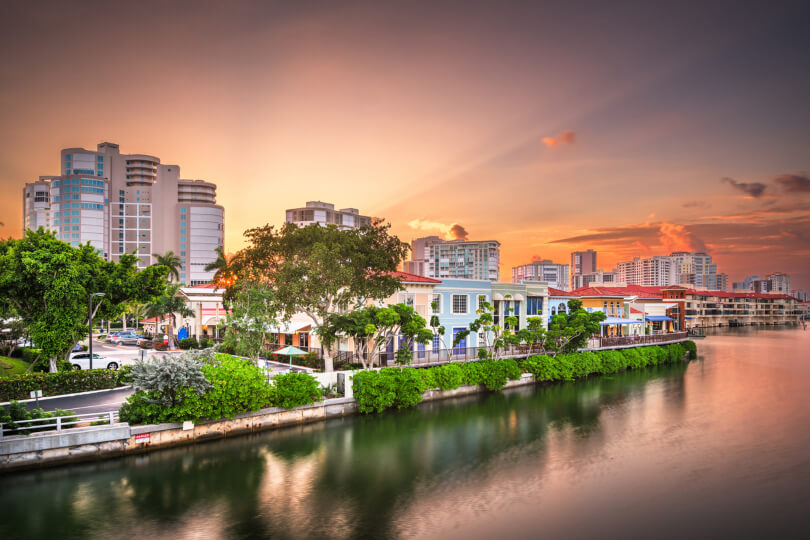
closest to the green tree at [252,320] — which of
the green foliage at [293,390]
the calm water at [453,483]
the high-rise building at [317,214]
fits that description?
the green foliage at [293,390]

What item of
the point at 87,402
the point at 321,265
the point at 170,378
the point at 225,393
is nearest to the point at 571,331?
the point at 321,265

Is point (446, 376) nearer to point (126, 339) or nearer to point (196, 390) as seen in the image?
point (196, 390)

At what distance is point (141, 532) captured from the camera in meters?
15.4

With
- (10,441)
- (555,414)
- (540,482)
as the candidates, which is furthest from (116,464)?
(555,414)

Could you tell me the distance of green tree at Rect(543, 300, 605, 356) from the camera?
4233 cm

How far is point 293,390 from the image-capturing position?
84.8 ft

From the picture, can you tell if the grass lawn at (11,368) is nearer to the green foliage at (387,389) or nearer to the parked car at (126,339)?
the green foliage at (387,389)

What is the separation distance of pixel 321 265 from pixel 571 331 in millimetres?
22156

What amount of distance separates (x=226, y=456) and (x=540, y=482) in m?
12.6

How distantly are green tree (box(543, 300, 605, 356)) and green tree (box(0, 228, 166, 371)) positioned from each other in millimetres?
30798

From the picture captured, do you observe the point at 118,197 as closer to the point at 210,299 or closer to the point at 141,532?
the point at 210,299

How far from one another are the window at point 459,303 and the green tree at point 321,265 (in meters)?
8.29

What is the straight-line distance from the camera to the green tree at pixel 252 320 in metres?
29.9

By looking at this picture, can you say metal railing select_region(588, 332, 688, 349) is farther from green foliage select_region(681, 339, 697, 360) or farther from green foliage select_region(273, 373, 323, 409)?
green foliage select_region(273, 373, 323, 409)
